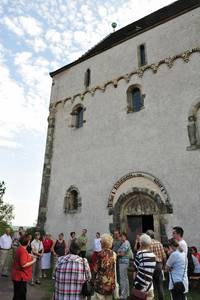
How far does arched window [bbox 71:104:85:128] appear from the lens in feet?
51.0

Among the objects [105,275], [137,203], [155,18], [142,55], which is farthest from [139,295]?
[155,18]

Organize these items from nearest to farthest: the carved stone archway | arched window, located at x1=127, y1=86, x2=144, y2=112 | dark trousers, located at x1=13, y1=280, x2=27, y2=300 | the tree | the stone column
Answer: dark trousers, located at x1=13, y1=280, x2=27, y2=300 → the carved stone archway → arched window, located at x1=127, y1=86, x2=144, y2=112 → the stone column → the tree

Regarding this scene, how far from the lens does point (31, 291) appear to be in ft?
24.4

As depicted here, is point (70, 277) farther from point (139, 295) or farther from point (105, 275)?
point (139, 295)

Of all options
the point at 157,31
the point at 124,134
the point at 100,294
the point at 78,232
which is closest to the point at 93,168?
the point at 124,134

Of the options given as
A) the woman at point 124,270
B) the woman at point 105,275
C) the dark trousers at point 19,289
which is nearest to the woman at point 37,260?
the woman at point 124,270

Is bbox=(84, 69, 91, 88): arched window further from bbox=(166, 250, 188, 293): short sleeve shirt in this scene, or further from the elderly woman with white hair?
the elderly woman with white hair

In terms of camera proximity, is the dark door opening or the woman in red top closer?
the woman in red top

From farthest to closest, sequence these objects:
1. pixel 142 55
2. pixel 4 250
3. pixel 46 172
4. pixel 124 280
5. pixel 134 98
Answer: pixel 46 172
pixel 142 55
pixel 134 98
pixel 4 250
pixel 124 280

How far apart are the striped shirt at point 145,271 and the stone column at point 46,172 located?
11195 mm

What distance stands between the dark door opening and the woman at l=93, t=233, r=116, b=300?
746 cm

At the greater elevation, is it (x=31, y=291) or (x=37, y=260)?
(x=37, y=260)

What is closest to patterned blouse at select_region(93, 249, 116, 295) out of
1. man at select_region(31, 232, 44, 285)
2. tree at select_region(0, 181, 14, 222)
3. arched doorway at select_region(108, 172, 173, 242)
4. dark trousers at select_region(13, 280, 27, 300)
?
dark trousers at select_region(13, 280, 27, 300)

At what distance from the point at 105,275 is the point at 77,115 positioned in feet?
41.0
